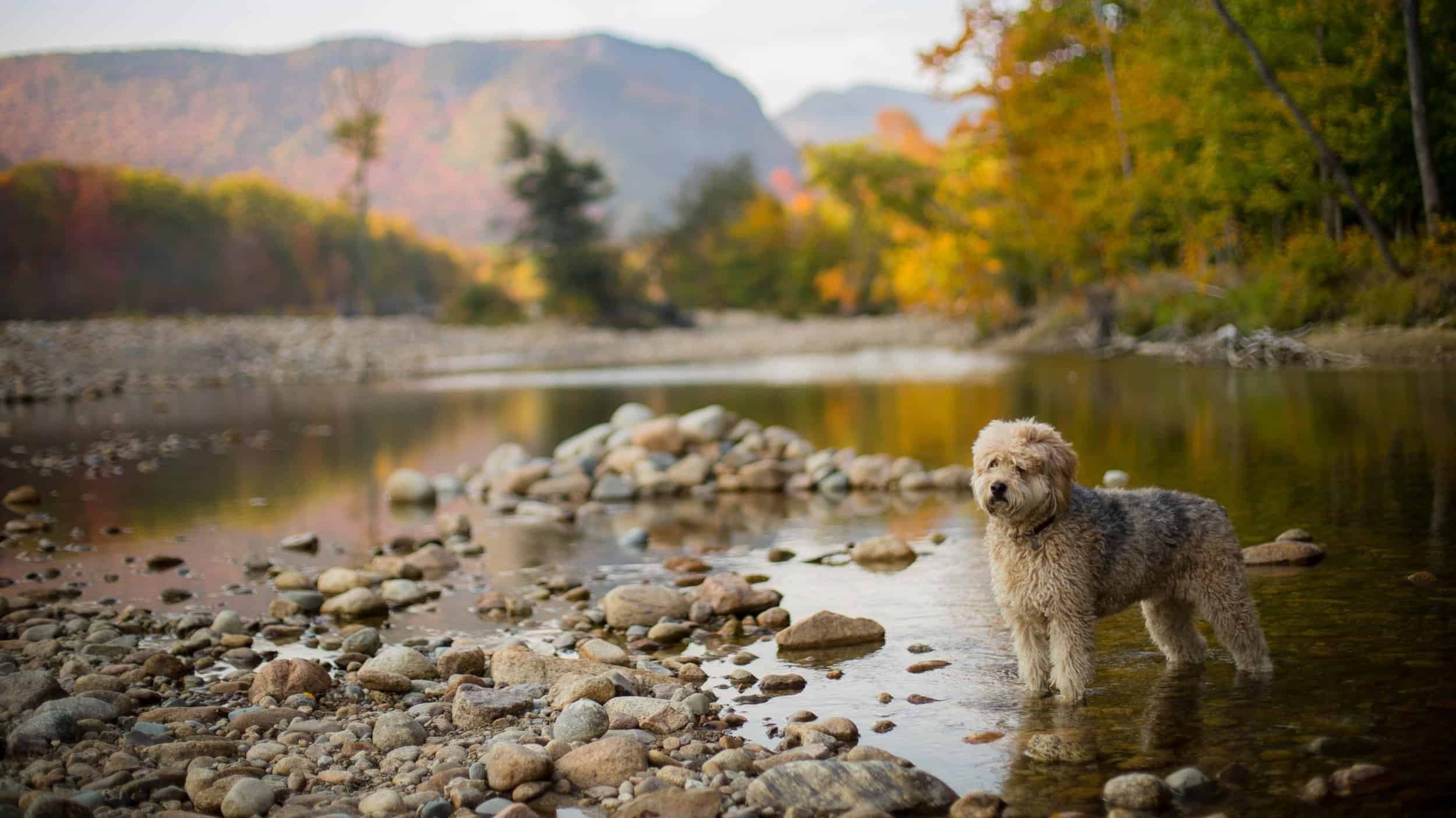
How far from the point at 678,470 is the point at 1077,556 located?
1156 cm

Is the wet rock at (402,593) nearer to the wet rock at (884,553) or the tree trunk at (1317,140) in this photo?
the wet rock at (884,553)

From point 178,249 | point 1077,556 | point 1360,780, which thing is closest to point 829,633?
point 1077,556

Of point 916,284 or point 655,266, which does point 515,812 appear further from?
point 655,266

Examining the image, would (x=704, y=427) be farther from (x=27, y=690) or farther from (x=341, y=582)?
(x=27, y=690)

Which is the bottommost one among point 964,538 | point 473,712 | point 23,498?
point 964,538

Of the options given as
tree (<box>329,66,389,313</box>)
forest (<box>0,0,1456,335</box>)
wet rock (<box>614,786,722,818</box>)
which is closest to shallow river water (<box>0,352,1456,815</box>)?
wet rock (<box>614,786,722,818</box>)

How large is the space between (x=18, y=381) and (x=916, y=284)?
39.2m

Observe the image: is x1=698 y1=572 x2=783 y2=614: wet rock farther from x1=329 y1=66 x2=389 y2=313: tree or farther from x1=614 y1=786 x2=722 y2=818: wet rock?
x1=329 y1=66 x2=389 y2=313: tree

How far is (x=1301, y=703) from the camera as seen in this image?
6.50 metres

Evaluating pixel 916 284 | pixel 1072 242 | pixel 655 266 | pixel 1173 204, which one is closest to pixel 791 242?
pixel 655 266

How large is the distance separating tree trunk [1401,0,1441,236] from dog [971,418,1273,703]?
22699 millimetres

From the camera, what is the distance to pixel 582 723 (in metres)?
6.81

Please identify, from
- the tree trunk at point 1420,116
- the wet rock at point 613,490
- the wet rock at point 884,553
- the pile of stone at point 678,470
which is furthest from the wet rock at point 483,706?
the tree trunk at point 1420,116

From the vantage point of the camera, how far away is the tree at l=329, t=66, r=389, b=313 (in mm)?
72625
